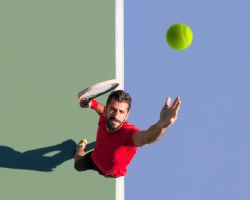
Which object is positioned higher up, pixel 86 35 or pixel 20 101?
pixel 86 35

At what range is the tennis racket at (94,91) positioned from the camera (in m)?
1.98

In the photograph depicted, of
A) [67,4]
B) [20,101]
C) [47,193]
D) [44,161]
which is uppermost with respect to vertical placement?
[67,4]

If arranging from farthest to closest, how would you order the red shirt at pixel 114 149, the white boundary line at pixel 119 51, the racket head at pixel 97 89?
1. the white boundary line at pixel 119 51
2. the racket head at pixel 97 89
3. the red shirt at pixel 114 149

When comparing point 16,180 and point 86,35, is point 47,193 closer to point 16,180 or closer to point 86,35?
point 16,180

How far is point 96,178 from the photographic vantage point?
2.36 metres

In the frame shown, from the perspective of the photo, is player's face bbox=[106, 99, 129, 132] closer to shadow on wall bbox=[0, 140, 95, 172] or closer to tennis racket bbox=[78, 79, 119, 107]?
tennis racket bbox=[78, 79, 119, 107]

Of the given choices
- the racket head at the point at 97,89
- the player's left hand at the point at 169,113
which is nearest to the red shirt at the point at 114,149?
the racket head at the point at 97,89

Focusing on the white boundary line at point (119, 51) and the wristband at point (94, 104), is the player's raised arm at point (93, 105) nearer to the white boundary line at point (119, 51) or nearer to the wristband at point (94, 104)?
the wristband at point (94, 104)

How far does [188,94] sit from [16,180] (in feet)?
3.75

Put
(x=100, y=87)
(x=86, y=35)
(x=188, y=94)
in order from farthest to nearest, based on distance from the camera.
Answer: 1. (x=188, y=94)
2. (x=86, y=35)
3. (x=100, y=87)

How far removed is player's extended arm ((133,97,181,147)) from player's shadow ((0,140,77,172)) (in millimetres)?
795

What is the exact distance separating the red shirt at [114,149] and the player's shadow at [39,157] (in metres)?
0.29

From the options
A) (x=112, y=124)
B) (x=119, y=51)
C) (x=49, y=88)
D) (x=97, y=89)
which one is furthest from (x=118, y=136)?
(x=119, y=51)

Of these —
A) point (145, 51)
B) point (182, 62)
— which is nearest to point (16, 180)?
point (145, 51)
